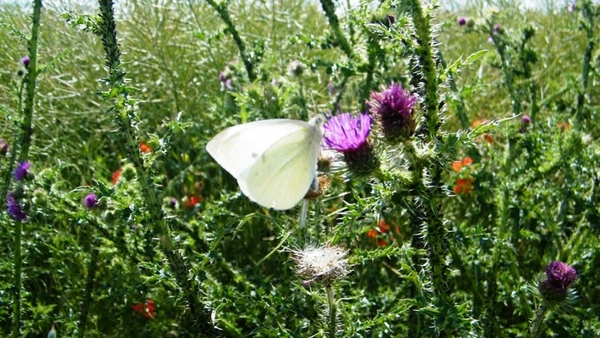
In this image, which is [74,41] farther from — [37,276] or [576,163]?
[576,163]

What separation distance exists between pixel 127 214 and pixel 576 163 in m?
1.70

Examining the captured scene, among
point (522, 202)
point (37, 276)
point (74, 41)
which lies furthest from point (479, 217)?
point (74, 41)

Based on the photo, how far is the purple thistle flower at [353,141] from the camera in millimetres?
1658

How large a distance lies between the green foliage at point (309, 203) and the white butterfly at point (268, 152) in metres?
0.11

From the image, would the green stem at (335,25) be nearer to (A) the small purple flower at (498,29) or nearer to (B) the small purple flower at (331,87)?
(B) the small purple flower at (331,87)

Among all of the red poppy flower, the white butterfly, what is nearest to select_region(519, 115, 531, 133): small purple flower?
the white butterfly

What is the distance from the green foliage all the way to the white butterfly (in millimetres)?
112

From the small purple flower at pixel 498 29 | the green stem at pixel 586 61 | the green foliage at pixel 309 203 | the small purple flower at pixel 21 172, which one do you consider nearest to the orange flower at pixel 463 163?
the green foliage at pixel 309 203

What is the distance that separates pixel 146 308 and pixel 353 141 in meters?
1.64

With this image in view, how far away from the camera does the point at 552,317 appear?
8.34 ft

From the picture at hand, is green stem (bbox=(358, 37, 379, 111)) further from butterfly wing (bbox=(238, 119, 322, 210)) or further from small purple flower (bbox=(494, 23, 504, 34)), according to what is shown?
small purple flower (bbox=(494, 23, 504, 34))

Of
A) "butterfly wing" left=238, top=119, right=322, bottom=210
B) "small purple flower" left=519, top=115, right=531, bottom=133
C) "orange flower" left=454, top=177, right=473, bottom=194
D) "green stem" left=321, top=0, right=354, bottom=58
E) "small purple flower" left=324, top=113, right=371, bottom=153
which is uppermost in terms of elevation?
"green stem" left=321, top=0, right=354, bottom=58

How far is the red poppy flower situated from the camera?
2912 mm

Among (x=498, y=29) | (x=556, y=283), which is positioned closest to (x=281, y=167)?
(x=556, y=283)
